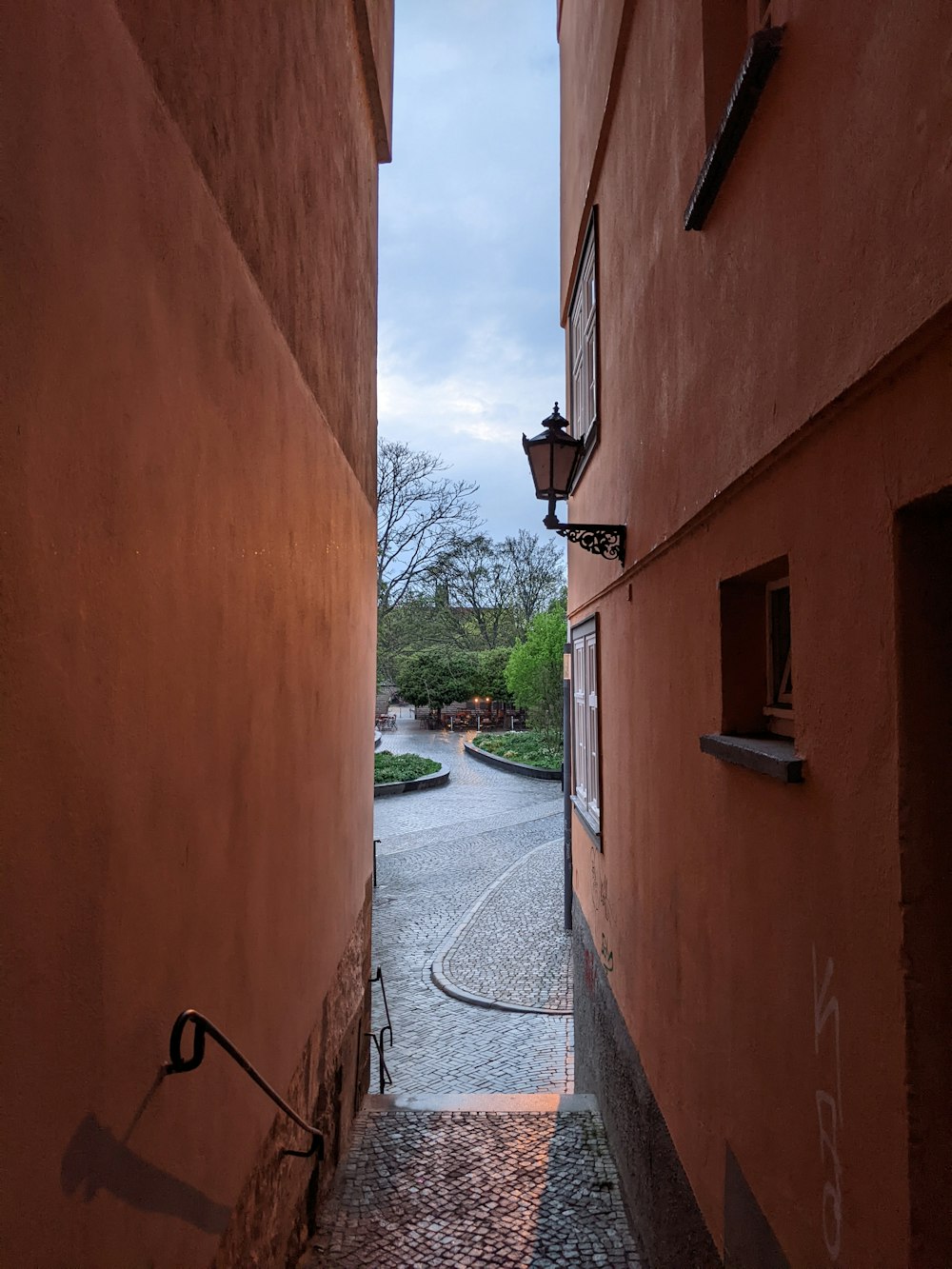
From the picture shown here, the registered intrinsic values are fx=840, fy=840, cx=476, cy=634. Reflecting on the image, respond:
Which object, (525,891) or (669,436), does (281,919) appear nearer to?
(669,436)

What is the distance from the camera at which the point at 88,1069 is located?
65.5 inches

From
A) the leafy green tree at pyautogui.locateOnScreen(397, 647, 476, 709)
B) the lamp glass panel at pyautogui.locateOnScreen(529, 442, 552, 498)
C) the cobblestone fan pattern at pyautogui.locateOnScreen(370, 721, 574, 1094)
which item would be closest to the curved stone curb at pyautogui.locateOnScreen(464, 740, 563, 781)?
the cobblestone fan pattern at pyautogui.locateOnScreen(370, 721, 574, 1094)

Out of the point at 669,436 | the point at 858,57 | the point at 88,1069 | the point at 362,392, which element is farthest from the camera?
the point at 362,392

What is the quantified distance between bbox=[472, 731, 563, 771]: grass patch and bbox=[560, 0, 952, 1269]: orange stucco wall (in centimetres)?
2182

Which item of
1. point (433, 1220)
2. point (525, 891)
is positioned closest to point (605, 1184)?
point (433, 1220)

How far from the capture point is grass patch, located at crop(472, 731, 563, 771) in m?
26.8

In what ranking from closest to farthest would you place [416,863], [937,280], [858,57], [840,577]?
1. [937,280]
2. [858,57]
3. [840,577]
4. [416,863]

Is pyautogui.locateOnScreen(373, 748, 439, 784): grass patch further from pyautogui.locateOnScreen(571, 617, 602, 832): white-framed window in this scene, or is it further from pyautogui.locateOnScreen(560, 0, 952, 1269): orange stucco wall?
pyautogui.locateOnScreen(560, 0, 952, 1269): orange stucco wall

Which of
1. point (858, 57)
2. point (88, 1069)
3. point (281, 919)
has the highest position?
point (858, 57)

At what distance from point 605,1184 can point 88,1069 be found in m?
4.52

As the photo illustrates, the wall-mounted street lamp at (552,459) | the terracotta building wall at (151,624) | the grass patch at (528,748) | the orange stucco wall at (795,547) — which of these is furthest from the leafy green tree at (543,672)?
the terracotta building wall at (151,624)

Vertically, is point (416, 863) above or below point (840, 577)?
below

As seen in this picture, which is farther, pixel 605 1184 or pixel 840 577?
pixel 605 1184

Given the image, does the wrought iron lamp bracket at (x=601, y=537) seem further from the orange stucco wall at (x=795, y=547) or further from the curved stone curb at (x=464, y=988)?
the curved stone curb at (x=464, y=988)
